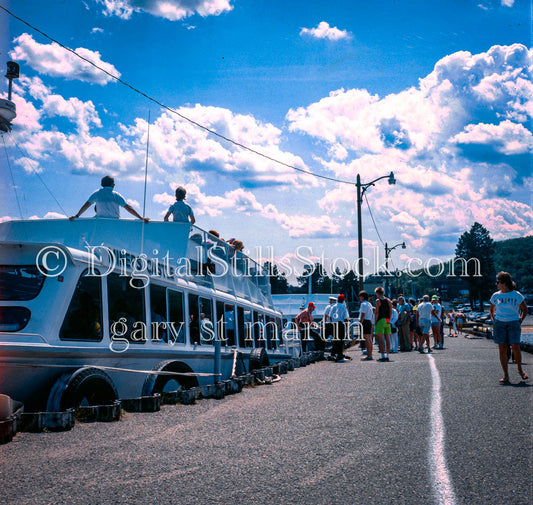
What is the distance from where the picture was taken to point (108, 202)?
10570 mm

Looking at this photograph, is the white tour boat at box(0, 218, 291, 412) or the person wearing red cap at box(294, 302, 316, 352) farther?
the person wearing red cap at box(294, 302, 316, 352)

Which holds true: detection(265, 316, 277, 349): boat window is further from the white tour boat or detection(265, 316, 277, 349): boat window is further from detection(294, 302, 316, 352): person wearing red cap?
the white tour boat

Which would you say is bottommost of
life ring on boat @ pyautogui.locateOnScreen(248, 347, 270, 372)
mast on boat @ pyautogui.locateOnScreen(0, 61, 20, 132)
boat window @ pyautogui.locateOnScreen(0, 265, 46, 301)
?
life ring on boat @ pyautogui.locateOnScreen(248, 347, 270, 372)

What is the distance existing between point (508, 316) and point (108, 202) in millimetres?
7415

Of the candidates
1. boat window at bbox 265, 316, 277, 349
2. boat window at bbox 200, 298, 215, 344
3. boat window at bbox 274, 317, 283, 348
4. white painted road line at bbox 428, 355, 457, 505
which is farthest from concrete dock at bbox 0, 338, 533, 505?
boat window at bbox 274, 317, 283, 348

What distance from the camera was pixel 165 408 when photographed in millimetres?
8023

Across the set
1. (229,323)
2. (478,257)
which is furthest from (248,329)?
(478,257)

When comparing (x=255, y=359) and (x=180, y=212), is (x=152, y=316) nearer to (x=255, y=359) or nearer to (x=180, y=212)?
(x=180, y=212)

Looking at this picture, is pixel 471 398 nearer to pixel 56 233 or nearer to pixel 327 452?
pixel 327 452

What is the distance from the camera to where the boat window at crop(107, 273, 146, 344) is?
7914 mm

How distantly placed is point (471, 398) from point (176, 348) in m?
4.61

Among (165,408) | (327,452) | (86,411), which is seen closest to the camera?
(327,452)

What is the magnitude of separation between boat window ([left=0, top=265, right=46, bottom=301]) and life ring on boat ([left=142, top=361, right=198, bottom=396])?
90.1 inches

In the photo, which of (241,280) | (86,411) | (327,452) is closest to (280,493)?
(327,452)
